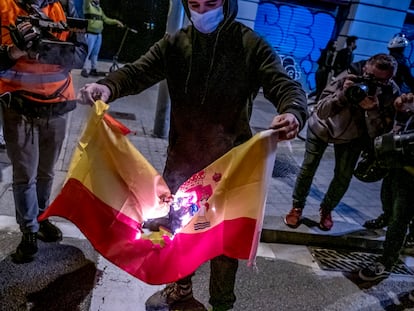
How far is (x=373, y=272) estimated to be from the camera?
3766 millimetres

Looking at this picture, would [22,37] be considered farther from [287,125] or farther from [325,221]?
[325,221]

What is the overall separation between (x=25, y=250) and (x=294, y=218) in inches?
107

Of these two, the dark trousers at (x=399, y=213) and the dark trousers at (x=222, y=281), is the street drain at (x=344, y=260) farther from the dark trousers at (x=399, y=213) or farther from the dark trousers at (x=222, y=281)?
the dark trousers at (x=222, y=281)

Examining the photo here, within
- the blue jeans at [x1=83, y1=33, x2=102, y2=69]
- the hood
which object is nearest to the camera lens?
the hood

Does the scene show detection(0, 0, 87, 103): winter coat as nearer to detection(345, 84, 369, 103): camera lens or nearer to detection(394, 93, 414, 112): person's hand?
detection(345, 84, 369, 103): camera lens

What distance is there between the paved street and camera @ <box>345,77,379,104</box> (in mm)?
1560

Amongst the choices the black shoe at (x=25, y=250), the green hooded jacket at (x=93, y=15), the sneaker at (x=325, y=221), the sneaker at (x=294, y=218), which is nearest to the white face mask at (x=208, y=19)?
the black shoe at (x=25, y=250)

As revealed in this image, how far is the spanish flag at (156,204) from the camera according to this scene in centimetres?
229

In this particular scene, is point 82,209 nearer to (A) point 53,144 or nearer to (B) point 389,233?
(A) point 53,144

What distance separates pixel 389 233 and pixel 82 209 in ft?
9.01

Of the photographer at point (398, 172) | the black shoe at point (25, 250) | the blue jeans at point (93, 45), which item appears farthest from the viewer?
the blue jeans at point (93, 45)

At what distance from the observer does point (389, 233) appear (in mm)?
3633

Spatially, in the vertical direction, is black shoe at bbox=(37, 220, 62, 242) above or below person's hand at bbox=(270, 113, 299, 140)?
below

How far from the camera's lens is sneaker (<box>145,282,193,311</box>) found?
2.93 metres
